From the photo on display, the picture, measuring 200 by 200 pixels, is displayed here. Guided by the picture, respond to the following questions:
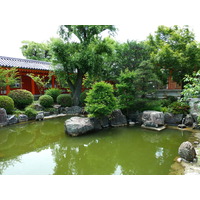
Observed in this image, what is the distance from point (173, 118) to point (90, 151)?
486cm

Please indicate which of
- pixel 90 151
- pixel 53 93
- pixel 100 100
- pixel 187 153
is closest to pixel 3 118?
pixel 53 93

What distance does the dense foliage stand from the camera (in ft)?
22.3

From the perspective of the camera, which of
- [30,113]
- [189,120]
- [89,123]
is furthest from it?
[30,113]

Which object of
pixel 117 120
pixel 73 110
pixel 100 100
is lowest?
pixel 73 110

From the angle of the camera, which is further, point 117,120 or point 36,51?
point 36,51

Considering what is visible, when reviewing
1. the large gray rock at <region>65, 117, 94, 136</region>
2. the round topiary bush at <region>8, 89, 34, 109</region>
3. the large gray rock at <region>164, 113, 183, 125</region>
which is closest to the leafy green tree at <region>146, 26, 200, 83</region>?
the large gray rock at <region>164, 113, 183, 125</region>

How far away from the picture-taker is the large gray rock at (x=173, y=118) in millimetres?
7512

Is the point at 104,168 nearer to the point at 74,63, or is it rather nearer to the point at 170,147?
the point at 170,147

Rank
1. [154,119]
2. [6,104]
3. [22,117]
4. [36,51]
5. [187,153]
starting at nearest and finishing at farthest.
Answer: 1. [187,153]
2. [154,119]
3. [6,104]
4. [22,117]
5. [36,51]

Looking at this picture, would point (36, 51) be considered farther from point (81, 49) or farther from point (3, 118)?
point (3, 118)

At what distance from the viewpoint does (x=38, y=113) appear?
921 cm

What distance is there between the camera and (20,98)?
9391 millimetres


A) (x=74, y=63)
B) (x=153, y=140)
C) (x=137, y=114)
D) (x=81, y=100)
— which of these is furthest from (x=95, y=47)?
(x=153, y=140)

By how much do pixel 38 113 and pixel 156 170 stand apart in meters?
7.51
